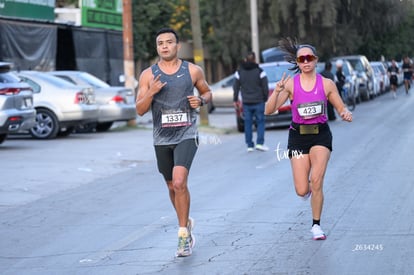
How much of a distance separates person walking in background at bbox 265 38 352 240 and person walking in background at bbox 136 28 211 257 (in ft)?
3.04

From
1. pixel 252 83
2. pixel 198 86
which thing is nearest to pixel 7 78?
pixel 252 83

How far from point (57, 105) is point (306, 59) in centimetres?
1359

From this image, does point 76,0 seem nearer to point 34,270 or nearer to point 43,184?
point 43,184

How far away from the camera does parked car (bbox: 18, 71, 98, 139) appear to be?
21781 millimetres

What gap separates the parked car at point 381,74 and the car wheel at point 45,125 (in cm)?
2659

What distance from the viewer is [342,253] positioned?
26.7 feet

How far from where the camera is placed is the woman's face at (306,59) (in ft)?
29.3

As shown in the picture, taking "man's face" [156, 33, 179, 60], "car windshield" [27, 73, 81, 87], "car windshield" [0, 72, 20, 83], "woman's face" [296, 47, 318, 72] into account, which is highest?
"man's face" [156, 33, 179, 60]

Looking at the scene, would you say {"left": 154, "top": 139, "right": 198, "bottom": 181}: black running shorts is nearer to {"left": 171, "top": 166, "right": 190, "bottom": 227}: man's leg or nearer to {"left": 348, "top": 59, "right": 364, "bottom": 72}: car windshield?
{"left": 171, "top": 166, "right": 190, "bottom": 227}: man's leg

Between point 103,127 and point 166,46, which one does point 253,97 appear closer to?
point 103,127

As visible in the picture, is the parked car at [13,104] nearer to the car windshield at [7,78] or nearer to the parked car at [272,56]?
the car windshield at [7,78]

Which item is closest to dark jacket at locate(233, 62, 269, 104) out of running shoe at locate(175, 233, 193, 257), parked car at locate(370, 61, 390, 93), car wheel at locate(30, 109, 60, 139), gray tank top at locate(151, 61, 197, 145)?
car wheel at locate(30, 109, 60, 139)

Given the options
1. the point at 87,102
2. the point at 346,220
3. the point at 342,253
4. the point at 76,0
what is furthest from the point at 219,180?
the point at 76,0

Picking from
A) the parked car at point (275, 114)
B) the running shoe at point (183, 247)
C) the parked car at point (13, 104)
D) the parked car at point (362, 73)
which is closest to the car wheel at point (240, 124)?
the parked car at point (275, 114)
